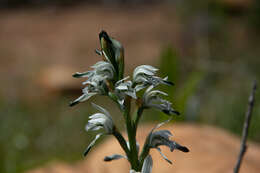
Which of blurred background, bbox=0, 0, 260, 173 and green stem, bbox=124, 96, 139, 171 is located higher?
green stem, bbox=124, 96, 139, 171

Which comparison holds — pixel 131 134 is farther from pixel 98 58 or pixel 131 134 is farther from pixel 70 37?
pixel 70 37

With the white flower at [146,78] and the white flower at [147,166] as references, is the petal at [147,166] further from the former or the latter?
the white flower at [146,78]

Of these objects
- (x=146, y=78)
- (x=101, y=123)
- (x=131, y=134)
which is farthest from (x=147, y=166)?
(x=146, y=78)

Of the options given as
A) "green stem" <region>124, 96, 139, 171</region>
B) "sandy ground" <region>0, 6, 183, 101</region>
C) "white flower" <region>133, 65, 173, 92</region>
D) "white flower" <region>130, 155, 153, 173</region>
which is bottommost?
"sandy ground" <region>0, 6, 183, 101</region>

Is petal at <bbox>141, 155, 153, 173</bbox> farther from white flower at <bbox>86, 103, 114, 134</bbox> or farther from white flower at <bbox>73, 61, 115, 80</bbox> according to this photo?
white flower at <bbox>73, 61, 115, 80</bbox>

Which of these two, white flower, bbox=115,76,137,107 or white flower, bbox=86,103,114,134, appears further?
white flower, bbox=86,103,114,134

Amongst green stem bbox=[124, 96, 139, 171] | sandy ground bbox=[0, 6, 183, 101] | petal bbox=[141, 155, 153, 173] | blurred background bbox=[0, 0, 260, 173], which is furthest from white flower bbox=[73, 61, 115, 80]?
sandy ground bbox=[0, 6, 183, 101]

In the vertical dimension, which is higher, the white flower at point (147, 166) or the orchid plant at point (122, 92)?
the orchid plant at point (122, 92)

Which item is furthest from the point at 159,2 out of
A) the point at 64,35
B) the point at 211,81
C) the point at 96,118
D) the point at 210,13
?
the point at 96,118

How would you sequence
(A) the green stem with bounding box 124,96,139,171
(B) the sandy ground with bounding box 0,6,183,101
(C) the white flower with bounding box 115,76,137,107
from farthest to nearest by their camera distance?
(B) the sandy ground with bounding box 0,6,183,101 → (A) the green stem with bounding box 124,96,139,171 → (C) the white flower with bounding box 115,76,137,107

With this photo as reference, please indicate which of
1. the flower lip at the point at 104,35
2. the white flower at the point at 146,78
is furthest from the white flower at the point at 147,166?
the flower lip at the point at 104,35
